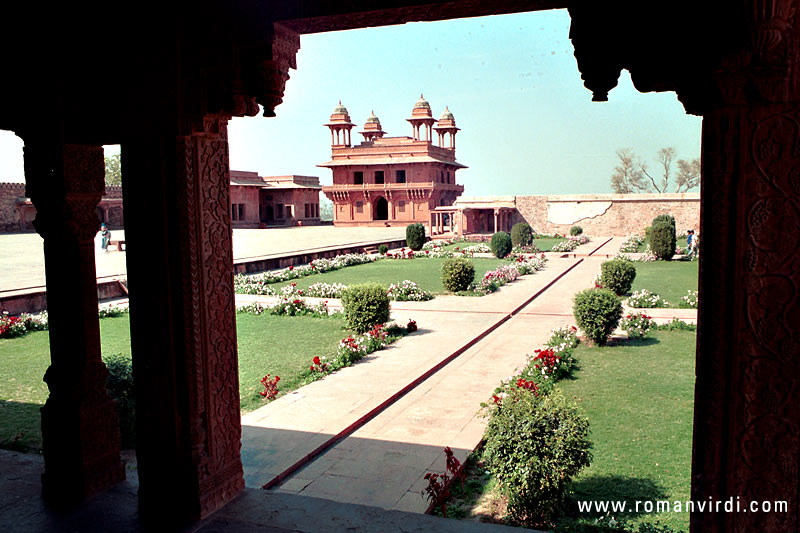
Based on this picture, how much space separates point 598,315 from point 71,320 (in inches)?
248

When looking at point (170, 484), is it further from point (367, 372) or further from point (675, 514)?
point (367, 372)

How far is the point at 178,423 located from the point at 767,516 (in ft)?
7.54

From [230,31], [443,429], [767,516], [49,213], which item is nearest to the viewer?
[767,516]

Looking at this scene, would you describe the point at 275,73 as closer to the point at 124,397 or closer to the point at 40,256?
the point at 124,397

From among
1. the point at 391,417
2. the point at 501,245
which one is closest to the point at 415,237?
the point at 501,245

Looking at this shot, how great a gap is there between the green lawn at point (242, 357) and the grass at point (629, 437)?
2.69 metres

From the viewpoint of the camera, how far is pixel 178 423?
8.82 ft

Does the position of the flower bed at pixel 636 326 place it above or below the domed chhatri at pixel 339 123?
below

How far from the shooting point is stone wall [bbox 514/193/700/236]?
33219 mm

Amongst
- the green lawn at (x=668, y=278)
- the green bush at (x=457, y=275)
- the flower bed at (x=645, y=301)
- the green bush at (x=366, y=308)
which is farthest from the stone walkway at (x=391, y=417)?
the green lawn at (x=668, y=278)

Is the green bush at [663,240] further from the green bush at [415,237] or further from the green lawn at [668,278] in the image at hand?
the green bush at [415,237]

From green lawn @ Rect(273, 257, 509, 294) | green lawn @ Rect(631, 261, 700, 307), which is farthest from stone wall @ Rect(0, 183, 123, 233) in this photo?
green lawn @ Rect(631, 261, 700, 307)

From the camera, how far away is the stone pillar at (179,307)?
8.58ft

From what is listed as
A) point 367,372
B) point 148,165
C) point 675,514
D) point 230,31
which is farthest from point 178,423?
point 367,372
